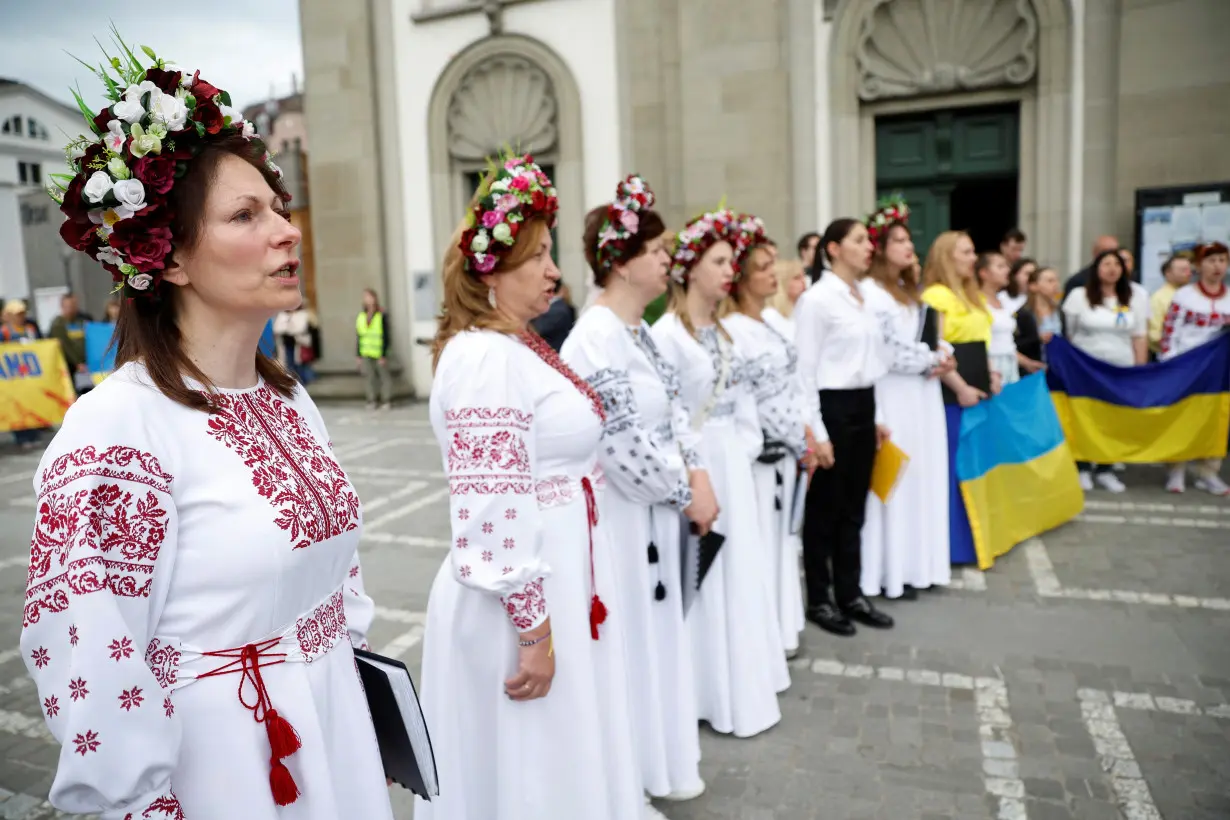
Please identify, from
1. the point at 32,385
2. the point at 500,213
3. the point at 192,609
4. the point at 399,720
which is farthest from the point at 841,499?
the point at 32,385

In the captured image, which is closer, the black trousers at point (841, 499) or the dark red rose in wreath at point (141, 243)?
the dark red rose in wreath at point (141, 243)

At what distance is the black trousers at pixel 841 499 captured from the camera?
4754 mm

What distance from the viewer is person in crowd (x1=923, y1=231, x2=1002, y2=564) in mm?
5695

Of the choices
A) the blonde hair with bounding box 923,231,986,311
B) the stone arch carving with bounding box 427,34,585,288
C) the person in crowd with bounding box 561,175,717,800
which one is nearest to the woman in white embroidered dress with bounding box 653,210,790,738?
the person in crowd with bounding box 561,175,717,800

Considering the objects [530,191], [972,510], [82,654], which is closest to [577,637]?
[530,191]

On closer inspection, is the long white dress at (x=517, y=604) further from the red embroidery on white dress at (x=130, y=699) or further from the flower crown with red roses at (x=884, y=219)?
the flower crown with red roses at (x=884, y=219)

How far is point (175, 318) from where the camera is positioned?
1619mm

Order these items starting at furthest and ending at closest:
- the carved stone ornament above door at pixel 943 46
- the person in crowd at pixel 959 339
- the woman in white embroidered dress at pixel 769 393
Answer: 1. the carved stone ornament above door at pixel 943 46
2. the person in crowd at pixel 959 339
3. the woman in white embroidered dress at pixel 769 393

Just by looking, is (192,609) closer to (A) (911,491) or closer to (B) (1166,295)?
(A) (911,491)

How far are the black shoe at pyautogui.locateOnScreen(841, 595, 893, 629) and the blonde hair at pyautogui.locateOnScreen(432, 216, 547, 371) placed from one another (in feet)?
10.2

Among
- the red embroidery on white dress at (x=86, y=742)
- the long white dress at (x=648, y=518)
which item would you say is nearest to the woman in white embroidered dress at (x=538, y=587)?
the long white dress at (x=648, y=518)

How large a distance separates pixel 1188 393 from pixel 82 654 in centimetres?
815

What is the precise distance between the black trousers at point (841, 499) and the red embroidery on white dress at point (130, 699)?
12.5ft

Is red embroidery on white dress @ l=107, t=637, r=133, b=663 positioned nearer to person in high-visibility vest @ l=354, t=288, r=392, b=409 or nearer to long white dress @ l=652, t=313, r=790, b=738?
long white dress @ l=652, t=313, r=790, b=738
